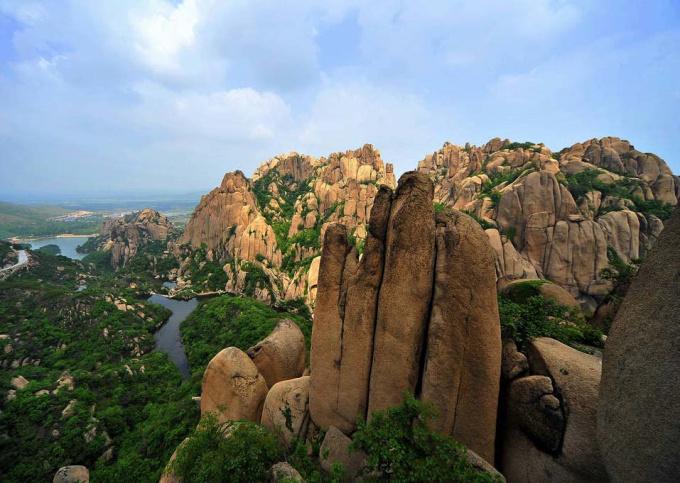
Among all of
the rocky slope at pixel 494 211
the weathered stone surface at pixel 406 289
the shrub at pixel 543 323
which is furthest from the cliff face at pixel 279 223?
the shrub at pixel 543 323

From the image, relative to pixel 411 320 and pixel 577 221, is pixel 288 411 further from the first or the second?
pixel 577 221

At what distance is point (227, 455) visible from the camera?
28.6 ft

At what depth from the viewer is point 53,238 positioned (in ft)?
627

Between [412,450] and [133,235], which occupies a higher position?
[412,450]

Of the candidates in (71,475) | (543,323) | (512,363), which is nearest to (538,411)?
(512,363)

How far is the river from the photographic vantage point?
40.0 metres

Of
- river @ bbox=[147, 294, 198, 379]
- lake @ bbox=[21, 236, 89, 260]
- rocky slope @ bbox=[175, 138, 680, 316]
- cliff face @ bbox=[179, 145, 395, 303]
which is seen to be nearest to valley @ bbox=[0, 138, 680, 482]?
rocky slope @ bbox=[175, 138, 680, 316]

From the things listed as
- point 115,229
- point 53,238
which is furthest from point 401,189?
point 53,238

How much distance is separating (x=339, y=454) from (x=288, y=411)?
3.46 meters

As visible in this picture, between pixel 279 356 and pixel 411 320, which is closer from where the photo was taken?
pixel 411 320

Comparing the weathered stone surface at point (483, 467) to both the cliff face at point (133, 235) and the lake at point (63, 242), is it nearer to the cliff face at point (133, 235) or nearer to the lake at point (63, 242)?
the cliff face at point (133, 235)

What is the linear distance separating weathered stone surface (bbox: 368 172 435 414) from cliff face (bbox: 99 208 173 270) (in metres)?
119

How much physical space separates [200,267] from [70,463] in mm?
64373

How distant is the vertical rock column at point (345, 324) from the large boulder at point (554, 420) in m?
5.20
